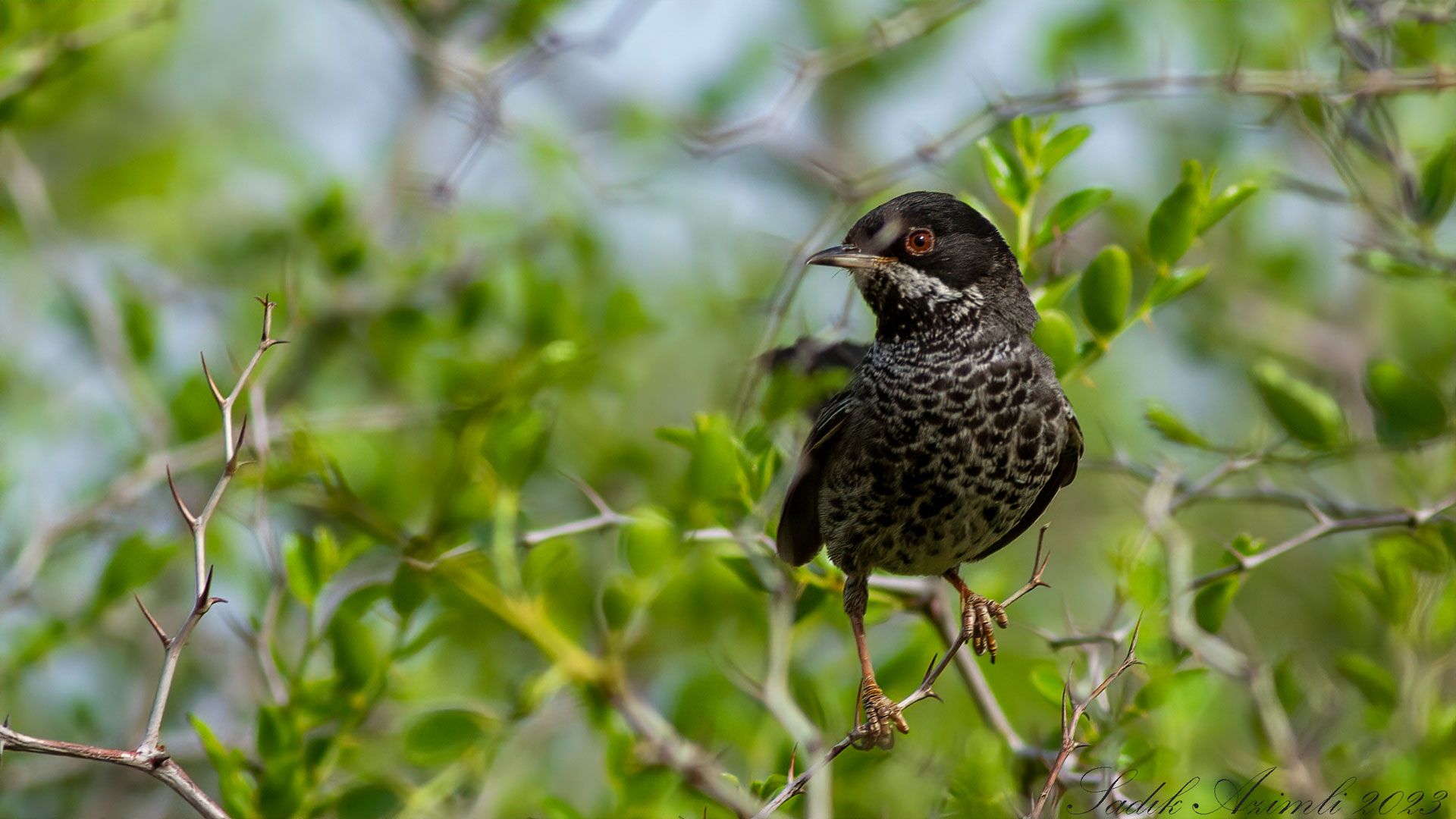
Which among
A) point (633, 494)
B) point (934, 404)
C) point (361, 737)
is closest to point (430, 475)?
point (633, 494)

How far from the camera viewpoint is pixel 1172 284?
156 inches

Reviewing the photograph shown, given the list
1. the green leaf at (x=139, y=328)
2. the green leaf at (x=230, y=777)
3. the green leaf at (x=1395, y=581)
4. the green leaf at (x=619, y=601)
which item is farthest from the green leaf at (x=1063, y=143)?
the green leaf at (x=139, y=328)

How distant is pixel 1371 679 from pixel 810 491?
1911 mm

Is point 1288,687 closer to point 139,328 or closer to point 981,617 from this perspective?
point 981,617

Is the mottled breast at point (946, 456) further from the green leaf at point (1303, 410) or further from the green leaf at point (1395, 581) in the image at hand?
the green leaf at point (1395, 581)

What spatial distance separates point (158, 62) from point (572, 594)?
5194 mm

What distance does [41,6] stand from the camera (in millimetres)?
5297

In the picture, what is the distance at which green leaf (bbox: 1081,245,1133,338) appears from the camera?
388cm

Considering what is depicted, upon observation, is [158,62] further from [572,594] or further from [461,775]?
[461,775]

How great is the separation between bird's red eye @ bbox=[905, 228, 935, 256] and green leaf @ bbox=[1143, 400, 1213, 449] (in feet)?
2.81

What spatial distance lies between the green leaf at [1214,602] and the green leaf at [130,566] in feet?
11.1

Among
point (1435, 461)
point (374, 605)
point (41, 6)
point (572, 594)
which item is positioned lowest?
point (1435, 461)

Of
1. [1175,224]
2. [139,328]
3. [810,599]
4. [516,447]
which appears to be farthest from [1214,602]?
[139,328]

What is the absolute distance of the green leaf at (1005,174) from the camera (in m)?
3.99
